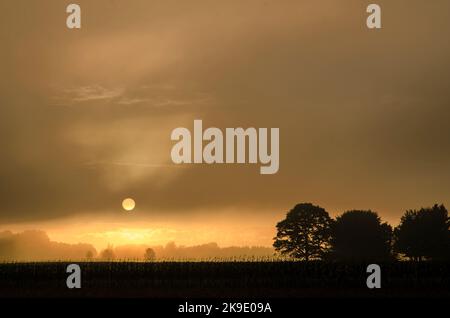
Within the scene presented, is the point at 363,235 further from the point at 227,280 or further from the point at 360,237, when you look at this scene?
the point at 227,280

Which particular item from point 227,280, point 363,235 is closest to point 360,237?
point 363,235

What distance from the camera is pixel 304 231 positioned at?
104 m

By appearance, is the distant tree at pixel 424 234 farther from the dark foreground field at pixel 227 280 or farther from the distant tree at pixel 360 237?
the dark foreground field at pixel 227 280

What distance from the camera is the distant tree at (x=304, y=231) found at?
102875mm

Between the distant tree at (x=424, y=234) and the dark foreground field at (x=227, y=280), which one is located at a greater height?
the distant tree at (x=424, y=234)

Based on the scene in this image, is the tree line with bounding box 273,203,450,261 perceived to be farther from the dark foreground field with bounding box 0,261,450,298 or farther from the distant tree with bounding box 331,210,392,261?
the dark foreground field with bounding box 0,261,450,298

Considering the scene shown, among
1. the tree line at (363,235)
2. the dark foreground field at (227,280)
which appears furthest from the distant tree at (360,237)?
the dark foreground field at (227,280)

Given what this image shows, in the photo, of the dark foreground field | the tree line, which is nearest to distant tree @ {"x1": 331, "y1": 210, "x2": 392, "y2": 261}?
the tree line

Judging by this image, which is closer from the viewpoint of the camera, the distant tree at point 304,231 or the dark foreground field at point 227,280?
the dark foreground field at point 227,280

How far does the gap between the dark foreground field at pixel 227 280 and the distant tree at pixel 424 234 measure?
23.4 m

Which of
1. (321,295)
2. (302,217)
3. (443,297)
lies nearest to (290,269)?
(321,295)

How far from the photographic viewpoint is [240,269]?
72938mm

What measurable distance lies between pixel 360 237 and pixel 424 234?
892 cm
